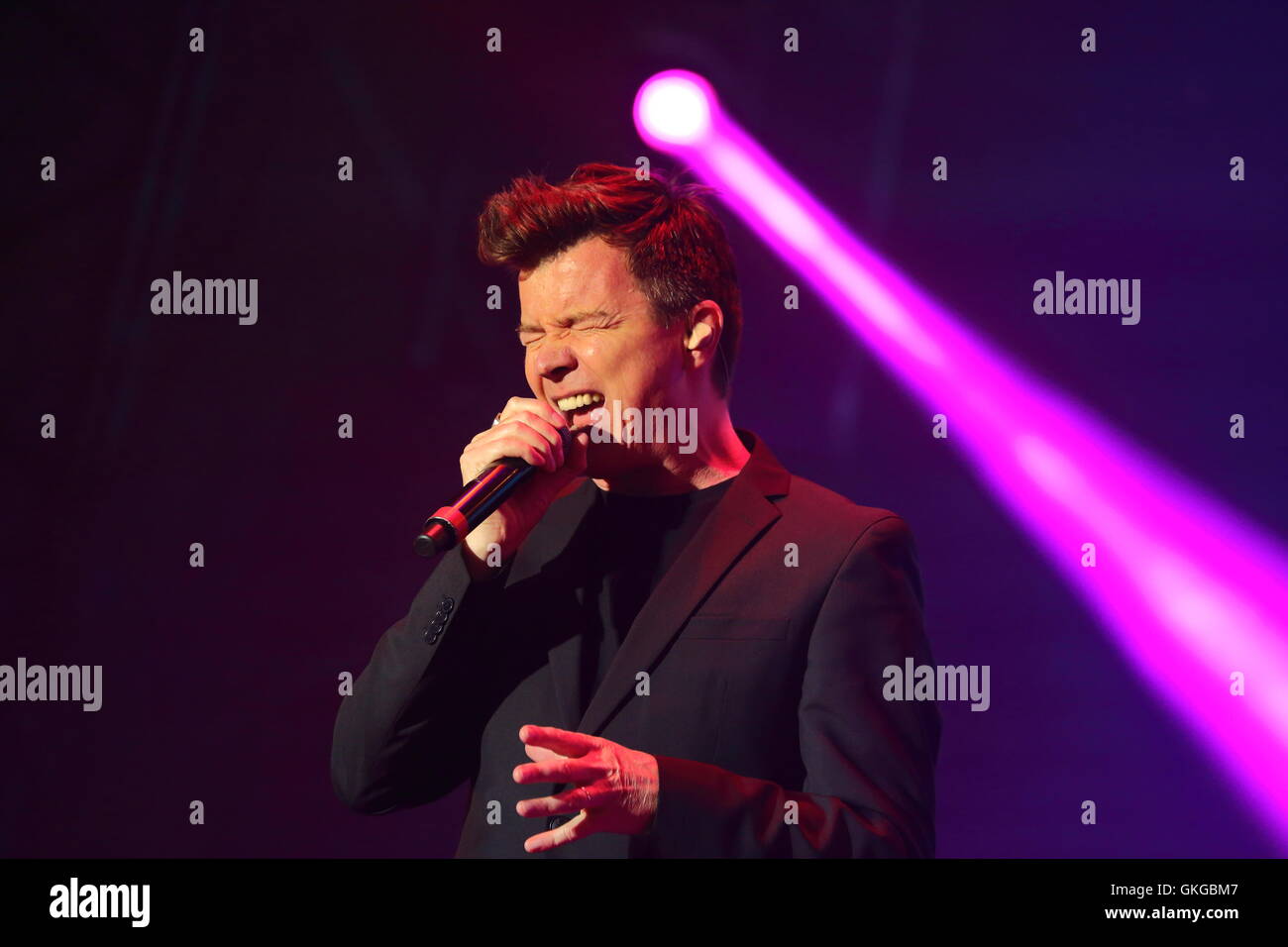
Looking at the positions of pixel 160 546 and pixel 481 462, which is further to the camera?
pixel 160 546

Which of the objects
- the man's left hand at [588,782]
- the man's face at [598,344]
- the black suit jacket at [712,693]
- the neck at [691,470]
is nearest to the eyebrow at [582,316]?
the man's face at [598,344]

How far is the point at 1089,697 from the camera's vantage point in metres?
2.67

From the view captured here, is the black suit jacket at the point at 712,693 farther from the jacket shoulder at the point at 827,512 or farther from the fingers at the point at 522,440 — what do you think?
the fingers at the point at 522,440

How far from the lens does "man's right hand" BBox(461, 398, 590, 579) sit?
183 cm

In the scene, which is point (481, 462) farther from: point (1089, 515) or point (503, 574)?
point (1089, 515)

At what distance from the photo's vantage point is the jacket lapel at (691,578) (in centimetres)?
182

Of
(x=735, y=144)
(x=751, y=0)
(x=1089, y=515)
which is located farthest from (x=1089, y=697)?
(x=751, y=0)

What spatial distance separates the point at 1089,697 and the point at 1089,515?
1.27ft

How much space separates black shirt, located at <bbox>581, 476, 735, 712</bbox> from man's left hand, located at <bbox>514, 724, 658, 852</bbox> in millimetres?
256

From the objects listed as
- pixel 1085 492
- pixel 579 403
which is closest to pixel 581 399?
pixel 579 403

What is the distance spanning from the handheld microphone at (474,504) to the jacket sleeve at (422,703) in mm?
114

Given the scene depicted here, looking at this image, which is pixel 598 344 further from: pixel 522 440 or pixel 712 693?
pixel 712 693

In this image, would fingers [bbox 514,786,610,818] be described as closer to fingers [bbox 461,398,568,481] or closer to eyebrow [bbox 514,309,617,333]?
fingers [bbox 461,398,568,481]

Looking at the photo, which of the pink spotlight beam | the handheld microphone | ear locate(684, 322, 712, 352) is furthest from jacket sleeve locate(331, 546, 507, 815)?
the pink spotlight beam
